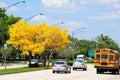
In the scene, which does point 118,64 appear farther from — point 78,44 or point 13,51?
point 78,44

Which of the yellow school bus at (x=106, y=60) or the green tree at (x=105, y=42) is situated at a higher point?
the green tree at (x=105, y=42)

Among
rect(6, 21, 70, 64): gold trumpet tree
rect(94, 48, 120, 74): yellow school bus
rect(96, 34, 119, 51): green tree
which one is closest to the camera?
rect(94, 48, 120, 74): yellow school bus

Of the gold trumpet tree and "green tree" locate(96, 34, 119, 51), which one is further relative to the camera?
"green tree" locate(96, 34, 119, 51)

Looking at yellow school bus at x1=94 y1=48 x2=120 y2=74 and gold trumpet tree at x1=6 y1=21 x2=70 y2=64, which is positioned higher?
gold trumpet tree at x1=6 y1=21 x2=70 y2=64

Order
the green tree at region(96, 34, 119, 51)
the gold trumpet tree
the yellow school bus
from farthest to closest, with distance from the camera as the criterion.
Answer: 1. the green tree at region(96, 34, 119, 51)
2. the gold trumpet tree
3. the yellow school bus

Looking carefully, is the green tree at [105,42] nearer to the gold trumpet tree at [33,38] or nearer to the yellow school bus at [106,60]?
the gold trumpet tree at [33,38]

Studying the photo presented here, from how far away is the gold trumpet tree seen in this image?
70.8 meters

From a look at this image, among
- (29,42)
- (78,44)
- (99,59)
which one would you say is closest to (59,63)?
(99,59)

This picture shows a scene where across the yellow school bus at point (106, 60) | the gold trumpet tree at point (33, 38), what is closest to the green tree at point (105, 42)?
the gold trumpet tree at point (33, 38)

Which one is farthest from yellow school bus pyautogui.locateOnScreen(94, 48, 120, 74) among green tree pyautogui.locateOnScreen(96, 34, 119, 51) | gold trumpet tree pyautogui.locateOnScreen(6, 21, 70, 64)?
green tree pyautogui.locateOnScreen(96, 34, 119, 51)

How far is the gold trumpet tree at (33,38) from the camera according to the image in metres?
70.8

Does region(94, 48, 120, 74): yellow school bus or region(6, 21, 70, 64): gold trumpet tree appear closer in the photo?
region(94, 48, 120, 74): yellow school bus

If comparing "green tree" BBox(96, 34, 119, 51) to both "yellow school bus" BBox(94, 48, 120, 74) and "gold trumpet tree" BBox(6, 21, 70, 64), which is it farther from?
"yellow school bus" BBox(94, 48, 120, 74)

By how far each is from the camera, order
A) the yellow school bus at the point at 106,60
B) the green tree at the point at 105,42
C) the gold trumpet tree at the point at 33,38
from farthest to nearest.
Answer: the green tree at the point at 105,42 → the gold trumpet tree at the point at 33,38 → the yellow school bus at the point at 106,60
